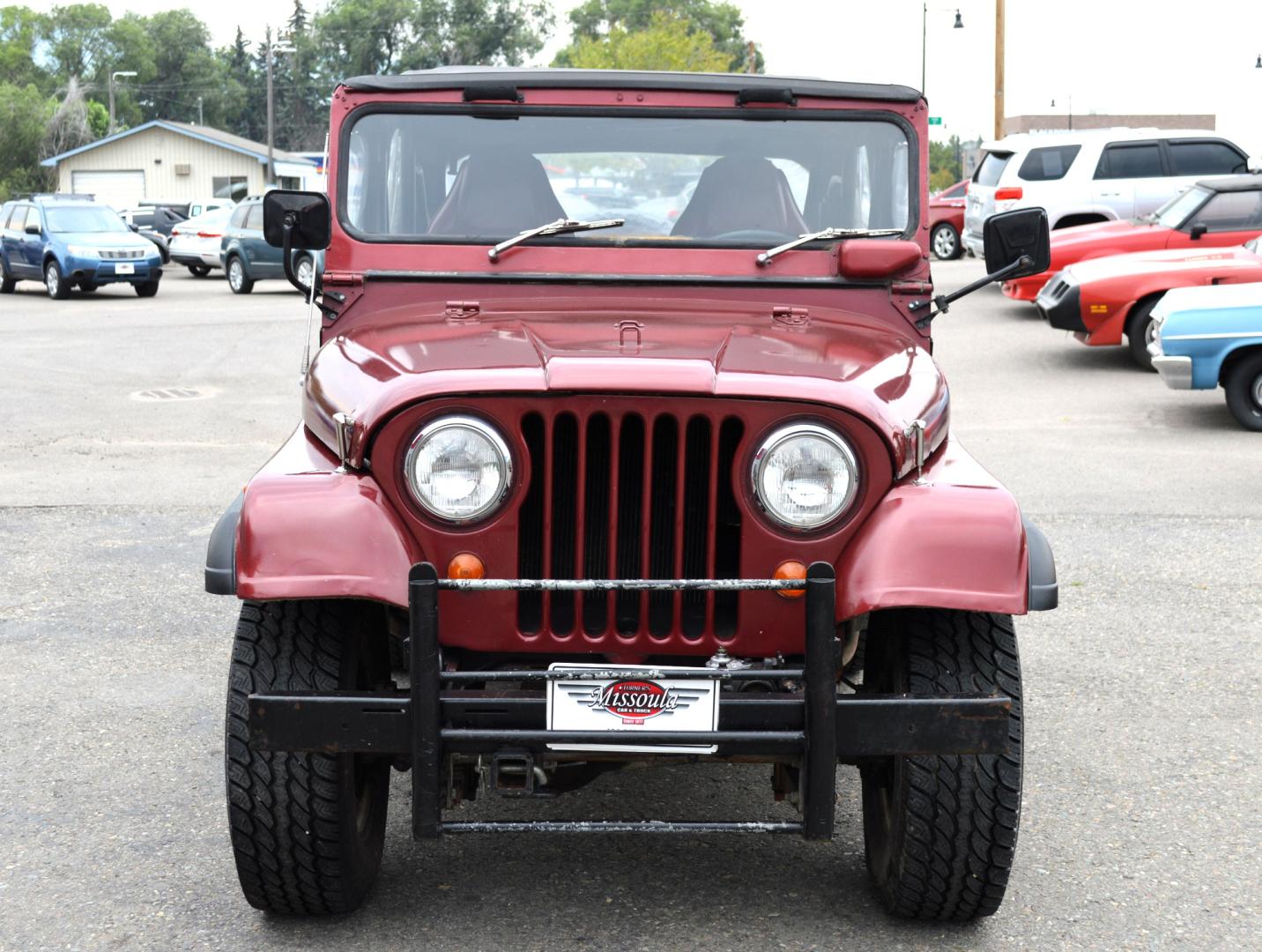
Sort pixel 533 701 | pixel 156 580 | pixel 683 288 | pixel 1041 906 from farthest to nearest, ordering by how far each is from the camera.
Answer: pixel 156 580 < pixel 683 288 < pixel 1041 906 < pixel 533 701

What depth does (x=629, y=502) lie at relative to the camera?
134 inches

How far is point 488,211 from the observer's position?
14.9 feet

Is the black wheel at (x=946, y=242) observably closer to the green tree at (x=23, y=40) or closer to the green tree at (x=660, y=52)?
the green tree at (x=660, y=52)

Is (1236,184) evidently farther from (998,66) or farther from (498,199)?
(998,66)

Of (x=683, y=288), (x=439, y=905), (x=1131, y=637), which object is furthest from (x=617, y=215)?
(x=1131, y=637)

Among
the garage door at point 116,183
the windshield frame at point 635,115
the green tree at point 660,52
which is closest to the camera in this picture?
the windshield frame at point 635,115

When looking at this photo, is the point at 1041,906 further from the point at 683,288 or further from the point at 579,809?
the point at 683,288

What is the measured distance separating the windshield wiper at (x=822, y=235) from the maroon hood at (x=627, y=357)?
0.15m

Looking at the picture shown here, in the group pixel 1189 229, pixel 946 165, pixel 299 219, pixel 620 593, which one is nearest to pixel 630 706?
pixel 620 593

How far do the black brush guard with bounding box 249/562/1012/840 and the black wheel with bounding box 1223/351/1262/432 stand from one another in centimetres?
876

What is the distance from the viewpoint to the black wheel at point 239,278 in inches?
1003

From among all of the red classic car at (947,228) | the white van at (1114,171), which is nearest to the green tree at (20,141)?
the red classic car at (947,228)

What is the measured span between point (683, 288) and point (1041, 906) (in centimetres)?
184

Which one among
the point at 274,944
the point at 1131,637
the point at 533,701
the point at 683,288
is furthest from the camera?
the point at 1131,637
